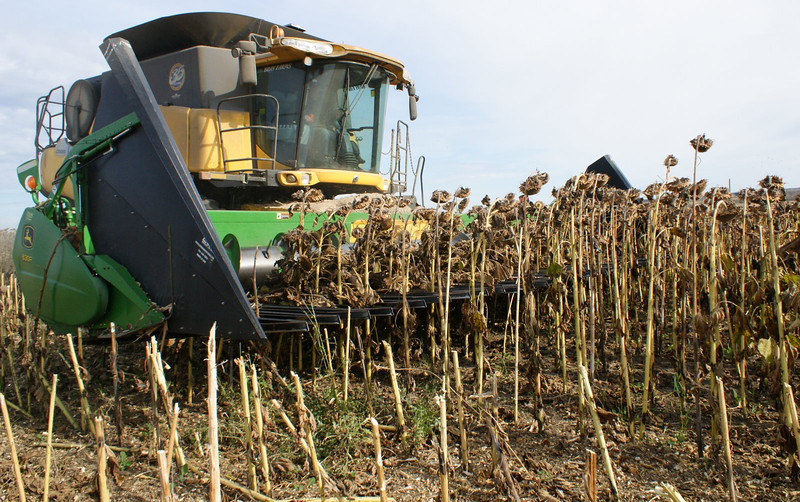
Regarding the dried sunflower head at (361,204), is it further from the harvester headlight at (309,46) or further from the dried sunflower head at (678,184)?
the harvester headlight at (309,46)

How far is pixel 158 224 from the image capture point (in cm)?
280

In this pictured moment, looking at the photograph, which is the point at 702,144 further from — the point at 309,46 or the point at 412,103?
the point at 412,103

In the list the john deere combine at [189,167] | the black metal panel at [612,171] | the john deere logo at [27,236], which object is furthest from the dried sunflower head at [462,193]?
the black metal panel at [612,171]

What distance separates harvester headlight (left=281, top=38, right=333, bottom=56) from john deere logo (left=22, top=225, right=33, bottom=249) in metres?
2.61

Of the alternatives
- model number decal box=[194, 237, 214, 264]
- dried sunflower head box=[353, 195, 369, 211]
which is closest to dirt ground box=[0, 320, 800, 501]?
model number decal box=[194, 237, 214, 264]

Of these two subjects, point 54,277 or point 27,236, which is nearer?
point 54,277

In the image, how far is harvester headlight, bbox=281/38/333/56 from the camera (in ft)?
16.7

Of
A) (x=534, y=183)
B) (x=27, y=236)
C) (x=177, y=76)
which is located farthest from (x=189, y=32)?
(x=534, y=183)

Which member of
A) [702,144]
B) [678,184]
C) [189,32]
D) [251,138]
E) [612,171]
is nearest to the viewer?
[702,144]

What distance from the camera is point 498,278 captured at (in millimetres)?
3199

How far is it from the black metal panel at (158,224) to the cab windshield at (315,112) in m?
2.23

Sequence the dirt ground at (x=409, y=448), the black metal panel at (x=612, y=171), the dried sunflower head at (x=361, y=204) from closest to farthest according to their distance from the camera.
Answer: the dirt ground at (x=409, y=448), the dried sunflower head at (x=361, y=204), the black metal panel at (x=612, y=171)

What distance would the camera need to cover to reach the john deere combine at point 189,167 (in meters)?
2.72

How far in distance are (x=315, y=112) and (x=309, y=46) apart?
592mm
